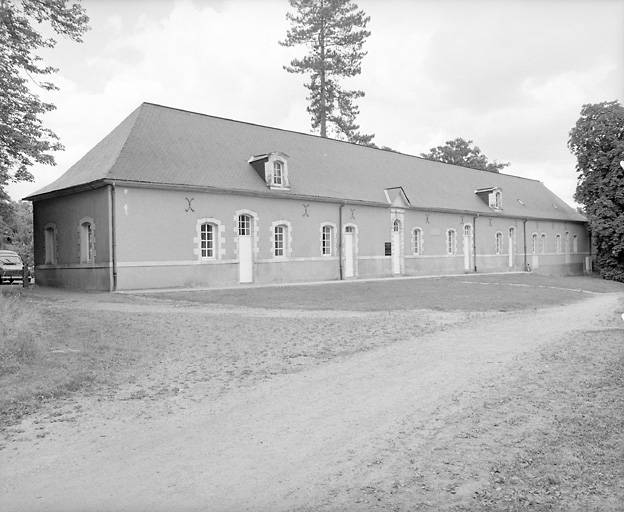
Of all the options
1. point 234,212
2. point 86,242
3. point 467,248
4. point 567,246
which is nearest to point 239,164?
point 234,212

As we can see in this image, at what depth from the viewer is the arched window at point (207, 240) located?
21.7 meters

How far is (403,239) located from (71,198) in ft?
56.1

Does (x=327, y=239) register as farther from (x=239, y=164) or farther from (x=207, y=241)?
(x=207, y=241)

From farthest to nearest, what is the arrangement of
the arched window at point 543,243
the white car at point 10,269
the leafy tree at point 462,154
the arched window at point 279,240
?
the leafy tree at point 462,154, the arched window at point 543,243, the white car at point 10,269, the arched window at point 279,240

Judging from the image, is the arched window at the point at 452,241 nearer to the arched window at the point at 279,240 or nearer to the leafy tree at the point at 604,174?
the leafy tree at the point at 604,174

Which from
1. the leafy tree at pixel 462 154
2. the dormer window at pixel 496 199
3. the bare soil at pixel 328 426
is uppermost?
the leafy tree at pixel 462 154

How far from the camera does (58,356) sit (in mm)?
8398

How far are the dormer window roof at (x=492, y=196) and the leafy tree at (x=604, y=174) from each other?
6663mm

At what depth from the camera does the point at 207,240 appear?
21828mm

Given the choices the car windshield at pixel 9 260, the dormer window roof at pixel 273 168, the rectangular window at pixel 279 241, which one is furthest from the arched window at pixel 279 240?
the car windshield at pixel 9 260

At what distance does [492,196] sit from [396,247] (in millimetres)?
11408

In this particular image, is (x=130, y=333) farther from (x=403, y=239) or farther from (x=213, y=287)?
(x=403, y=239)

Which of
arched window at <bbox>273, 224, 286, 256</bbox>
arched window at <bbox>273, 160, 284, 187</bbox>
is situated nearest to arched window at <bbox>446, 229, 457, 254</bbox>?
arched window at <bbox>273, 224, 286, 256</bbox>

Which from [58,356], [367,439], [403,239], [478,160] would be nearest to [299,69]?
[403,239]
